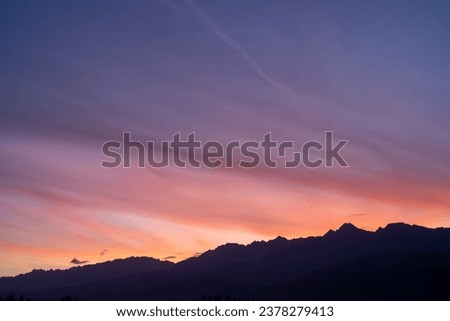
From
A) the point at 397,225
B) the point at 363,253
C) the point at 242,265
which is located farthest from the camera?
the point at 363,253

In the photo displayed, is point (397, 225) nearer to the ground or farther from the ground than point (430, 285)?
farther from the ground

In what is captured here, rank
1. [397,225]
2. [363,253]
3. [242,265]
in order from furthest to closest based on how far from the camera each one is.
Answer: [363,253] < [242,265] < [397,225]
